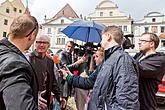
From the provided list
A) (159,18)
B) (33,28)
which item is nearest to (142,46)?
(33,28)

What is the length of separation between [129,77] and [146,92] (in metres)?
0.62

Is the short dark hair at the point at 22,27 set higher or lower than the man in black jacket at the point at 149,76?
higher

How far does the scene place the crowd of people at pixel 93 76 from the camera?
1.34m

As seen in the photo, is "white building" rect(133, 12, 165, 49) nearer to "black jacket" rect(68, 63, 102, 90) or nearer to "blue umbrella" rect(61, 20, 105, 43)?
"blue umbrella" rect(61, 20, 105, 43)

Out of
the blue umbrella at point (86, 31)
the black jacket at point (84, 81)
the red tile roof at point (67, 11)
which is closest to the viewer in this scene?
the black jacket at point (84, 81)

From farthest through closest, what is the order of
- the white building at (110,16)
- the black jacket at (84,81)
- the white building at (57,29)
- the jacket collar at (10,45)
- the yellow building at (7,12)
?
the white building at (57,29)
the yellow building at (7,12)
the white building at (110,16)
the black jacket at (84,81)
the jacket collar at (10,45)

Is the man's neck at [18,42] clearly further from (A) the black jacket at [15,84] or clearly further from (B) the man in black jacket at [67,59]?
(B) the man in black jacket at [67,59]

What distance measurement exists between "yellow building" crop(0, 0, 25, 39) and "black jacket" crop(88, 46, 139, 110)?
46.0 meters

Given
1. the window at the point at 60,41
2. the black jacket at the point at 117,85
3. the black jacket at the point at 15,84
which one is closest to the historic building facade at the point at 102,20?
the window at the point at 60,41

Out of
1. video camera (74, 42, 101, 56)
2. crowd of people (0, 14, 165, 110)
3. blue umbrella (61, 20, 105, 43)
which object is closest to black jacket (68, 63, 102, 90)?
crowd of people (0, 14, 165, 110)

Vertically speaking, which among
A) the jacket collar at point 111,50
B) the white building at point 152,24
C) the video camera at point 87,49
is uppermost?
the white building at point 152,24

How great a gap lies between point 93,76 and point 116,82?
0.99 metres

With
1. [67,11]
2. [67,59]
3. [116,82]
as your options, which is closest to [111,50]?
[116,82]

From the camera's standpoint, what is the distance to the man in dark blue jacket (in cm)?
219
